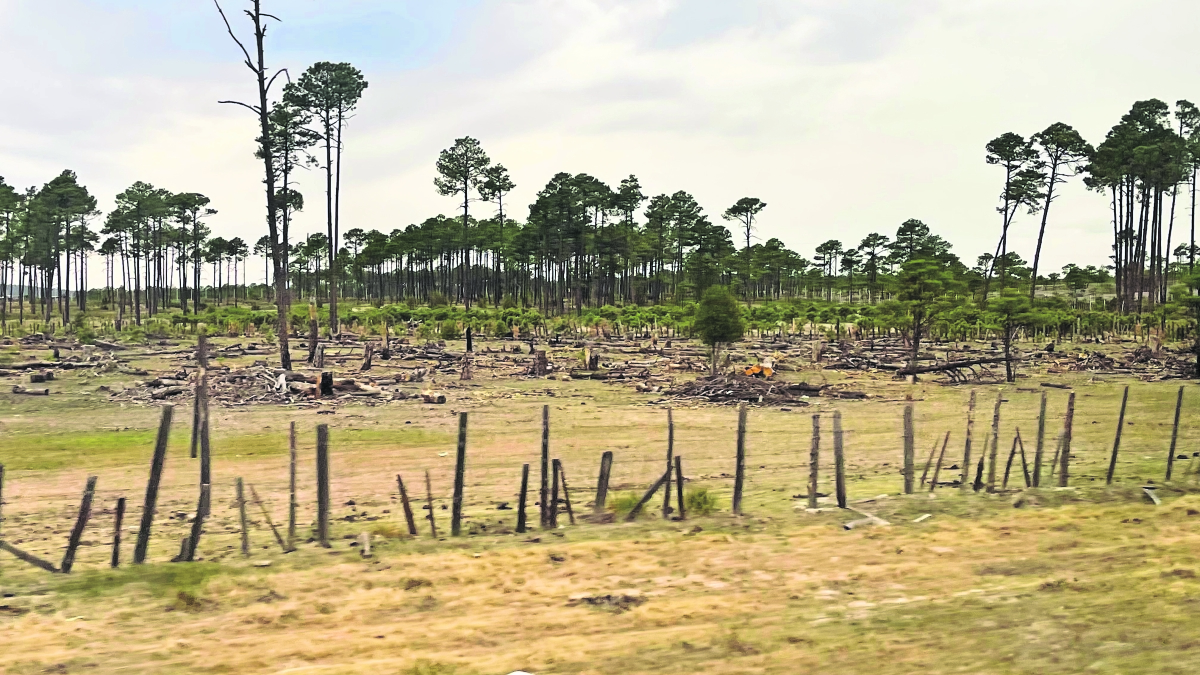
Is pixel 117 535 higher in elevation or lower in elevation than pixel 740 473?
lower

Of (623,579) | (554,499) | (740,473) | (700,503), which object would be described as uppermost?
(740,473)

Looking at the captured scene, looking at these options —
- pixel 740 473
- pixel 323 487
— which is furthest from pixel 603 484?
pixel 323 487

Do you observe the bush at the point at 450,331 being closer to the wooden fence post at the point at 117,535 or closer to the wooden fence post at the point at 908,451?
the wooden fence post at the point at 908,451

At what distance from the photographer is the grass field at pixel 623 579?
6633mm

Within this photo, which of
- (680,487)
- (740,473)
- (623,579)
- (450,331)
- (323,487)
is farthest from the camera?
(450,331)

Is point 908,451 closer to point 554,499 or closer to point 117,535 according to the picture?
point 554,499

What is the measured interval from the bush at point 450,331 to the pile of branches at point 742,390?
2482 centimetres

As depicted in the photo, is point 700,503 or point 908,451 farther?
point 908,451

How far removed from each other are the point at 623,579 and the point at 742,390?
17.1 metres

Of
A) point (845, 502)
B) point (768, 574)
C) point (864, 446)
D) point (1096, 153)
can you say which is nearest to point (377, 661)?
point (768, 574)

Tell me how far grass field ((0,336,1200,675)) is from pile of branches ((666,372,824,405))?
28.8ft

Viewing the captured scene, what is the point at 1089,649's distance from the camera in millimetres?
6699

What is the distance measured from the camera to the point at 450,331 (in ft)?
162

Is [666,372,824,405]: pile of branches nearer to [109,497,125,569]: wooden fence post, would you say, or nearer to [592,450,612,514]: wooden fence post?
[592,450,612,514]: wooden fence post
